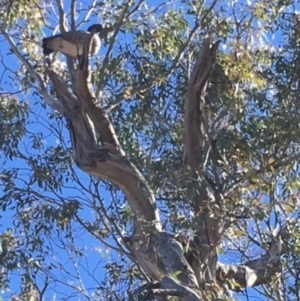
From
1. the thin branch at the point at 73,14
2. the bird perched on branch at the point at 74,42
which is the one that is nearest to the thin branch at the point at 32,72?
the bird perched on branch at the point at 74,42

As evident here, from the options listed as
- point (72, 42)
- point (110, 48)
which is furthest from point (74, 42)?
point (110, 48)

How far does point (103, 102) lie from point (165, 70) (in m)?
0.71

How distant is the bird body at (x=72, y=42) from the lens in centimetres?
800

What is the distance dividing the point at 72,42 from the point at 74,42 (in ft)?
0.14

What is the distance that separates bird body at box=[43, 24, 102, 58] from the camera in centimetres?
800

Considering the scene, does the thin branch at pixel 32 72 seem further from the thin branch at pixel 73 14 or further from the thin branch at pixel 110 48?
the thin branch at pixel 73 14

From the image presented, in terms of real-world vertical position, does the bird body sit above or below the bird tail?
below

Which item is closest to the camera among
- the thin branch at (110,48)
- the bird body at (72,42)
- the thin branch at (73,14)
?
the bird body at (72,42)

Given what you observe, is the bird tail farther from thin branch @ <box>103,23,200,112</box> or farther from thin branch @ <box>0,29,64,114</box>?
thin branch @ <box>103,23,200,112</box>

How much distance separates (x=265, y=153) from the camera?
782cm

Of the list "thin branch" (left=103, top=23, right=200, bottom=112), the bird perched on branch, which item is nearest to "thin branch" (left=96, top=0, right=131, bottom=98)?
the bird perched on branch

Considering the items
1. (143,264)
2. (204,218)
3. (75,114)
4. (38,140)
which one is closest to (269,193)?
(204,218)

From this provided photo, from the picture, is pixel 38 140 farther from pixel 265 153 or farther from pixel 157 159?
pixel 265 153

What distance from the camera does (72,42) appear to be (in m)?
8.17
